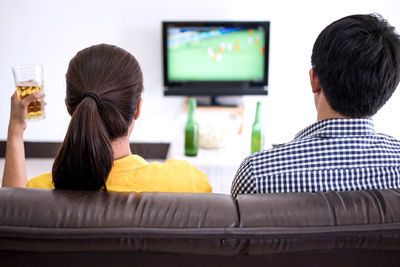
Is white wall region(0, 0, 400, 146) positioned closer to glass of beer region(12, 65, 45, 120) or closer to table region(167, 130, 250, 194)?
table region(167, 130, 250, 194)

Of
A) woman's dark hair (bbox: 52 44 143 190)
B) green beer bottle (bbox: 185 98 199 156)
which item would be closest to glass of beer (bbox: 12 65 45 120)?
woman's dark hair (bbox: 52 44 143 190)

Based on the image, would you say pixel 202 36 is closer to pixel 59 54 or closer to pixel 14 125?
pixel 59 54

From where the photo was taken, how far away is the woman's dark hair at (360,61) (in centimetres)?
119

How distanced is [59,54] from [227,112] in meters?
1.64

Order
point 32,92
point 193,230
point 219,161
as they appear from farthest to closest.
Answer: point 219,161
point 32,92
point 193,230

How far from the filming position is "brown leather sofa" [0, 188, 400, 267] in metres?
0.84

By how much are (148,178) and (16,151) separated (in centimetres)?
53

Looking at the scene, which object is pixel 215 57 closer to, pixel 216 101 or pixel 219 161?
pixel 216 101

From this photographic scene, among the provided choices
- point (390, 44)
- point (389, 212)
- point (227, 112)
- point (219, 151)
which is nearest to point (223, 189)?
point (219, 151)

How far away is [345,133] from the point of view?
1.17 m

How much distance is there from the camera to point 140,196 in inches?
36.2

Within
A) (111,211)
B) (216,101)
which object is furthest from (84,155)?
(216,101)

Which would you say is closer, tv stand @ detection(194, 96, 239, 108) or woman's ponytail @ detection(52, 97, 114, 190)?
woman's ponytail @ detection(52, 97, 114, 190)

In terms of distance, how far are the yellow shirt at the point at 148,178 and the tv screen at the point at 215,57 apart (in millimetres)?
2575
